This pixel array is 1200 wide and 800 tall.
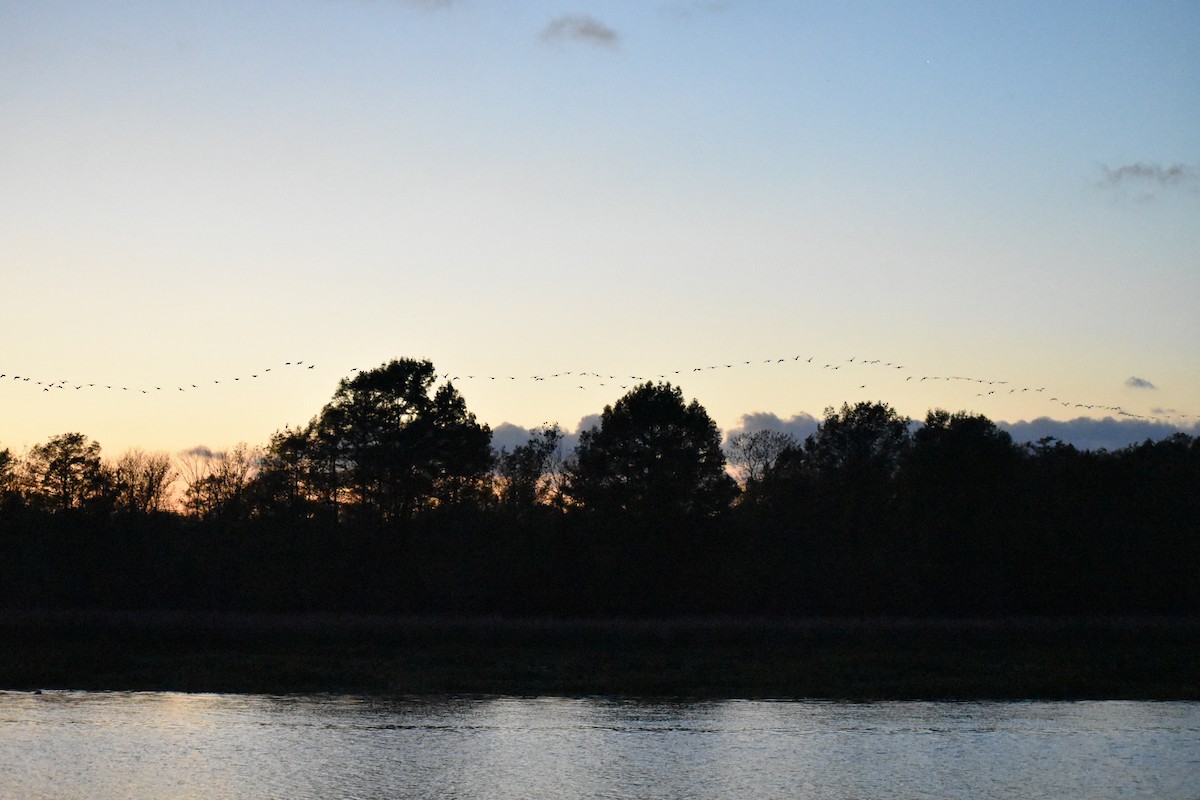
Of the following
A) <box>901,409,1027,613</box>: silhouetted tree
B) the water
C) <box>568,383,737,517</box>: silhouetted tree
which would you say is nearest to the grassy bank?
the water

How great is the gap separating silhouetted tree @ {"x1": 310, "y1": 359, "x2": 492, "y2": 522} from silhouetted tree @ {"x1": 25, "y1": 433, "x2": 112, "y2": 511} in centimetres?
1388

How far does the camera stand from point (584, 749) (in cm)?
2181

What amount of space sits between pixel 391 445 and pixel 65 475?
19499mm

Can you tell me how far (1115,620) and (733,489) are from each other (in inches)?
739

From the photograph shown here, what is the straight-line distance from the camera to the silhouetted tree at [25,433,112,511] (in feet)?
213

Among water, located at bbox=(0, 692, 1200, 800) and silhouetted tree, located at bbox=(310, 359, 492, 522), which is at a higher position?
silhouetted tree, located at bbox=(310, 359, 492, 522)

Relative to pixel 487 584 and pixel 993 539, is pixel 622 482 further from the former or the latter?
pixel 993 539

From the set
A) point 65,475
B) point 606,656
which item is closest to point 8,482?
point 65,475

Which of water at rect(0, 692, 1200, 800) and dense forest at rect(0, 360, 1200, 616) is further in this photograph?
dense forest at rect(0, 360, 1200, 616)

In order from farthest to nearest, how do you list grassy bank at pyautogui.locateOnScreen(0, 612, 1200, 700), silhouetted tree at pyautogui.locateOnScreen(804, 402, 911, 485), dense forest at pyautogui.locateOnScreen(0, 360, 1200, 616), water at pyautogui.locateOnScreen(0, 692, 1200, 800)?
silhouetted tree at pyautogui.locateOnScreen(804, 402, 911, 485) < dense forest at pyautogui.locateOnScreen(0, 360, 1200, 616) < grassy bank at pyautogui.locateOnScreen(0, 612, 1200, 700) < water at pyautogui.locateOnScreen(0, 692, 1200, 800)

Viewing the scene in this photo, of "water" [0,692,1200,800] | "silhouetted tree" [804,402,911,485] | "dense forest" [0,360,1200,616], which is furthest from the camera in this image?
"silhouetted tree" [804,402,911,485]

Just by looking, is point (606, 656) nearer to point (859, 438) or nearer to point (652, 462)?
point (652, 462)

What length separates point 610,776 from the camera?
19109mm

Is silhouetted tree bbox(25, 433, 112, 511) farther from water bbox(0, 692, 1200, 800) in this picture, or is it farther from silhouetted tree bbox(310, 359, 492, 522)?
water bbox(0, 692, 1200, 800)
